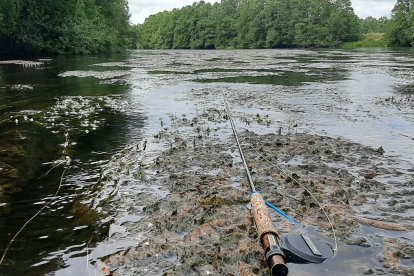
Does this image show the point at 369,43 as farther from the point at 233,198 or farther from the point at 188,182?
the point at 233,198

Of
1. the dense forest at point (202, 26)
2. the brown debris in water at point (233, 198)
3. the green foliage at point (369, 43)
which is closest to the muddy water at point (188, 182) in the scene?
the brown debris in water at point (233, 198)

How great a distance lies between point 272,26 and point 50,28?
10676 cm

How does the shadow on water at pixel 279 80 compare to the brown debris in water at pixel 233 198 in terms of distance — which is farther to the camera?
the shadow on water at pixel 279 80

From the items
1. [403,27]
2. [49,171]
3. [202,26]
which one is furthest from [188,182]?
[202,26]

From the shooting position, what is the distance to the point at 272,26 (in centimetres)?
14838

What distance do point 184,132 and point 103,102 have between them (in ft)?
22.6

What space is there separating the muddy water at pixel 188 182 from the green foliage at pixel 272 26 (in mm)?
119590

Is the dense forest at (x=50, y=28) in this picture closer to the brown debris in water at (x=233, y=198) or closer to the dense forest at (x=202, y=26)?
the dense forest at (x=202, y=26)

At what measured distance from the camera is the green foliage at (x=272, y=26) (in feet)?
422

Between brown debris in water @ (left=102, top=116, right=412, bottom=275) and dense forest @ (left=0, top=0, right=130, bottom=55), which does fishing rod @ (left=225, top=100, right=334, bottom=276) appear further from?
dense forest @ (left=0, top=0, right=130, bottom=55)

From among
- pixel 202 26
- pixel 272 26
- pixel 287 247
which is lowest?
pixel 287 247

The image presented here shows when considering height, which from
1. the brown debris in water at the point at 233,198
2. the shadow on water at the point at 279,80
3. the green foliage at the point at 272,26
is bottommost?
the brown debris in water at the point at 233,198

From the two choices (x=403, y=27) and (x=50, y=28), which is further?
(x=403, y=27)

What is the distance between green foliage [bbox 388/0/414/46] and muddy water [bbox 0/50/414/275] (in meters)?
93.2
